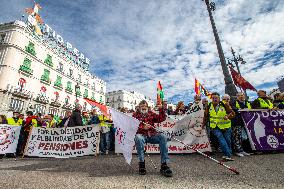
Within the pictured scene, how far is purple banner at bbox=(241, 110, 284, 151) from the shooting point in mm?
5957

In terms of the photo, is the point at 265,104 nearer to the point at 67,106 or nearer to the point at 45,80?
the point at 45,80

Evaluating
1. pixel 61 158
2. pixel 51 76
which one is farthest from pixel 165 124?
pixel 51 76

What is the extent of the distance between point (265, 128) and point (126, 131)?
14.8ft

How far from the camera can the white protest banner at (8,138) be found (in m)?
8.07

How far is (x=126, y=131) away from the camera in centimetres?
414

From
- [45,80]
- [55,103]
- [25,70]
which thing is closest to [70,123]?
[25,70]

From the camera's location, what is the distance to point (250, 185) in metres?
2.79

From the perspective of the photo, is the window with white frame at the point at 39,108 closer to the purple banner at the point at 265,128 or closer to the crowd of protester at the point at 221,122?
the crowd of protester at the point at 221,122

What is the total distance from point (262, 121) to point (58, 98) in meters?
35.1

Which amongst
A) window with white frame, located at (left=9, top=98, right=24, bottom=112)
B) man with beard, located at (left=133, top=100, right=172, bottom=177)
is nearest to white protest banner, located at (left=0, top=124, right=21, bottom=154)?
man with beard, located at (left=133, top=100, right=172, bottom=177)

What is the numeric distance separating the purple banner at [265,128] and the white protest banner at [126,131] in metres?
3.98

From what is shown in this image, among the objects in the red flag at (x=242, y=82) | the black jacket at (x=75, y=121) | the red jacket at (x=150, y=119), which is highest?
the red flag at (x=242, y=82)

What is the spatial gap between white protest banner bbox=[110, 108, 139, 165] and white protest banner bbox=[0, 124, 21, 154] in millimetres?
6196

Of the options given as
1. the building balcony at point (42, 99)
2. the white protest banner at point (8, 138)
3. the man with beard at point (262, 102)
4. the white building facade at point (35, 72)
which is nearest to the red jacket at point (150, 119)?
the man with beard at point (262, 102)
